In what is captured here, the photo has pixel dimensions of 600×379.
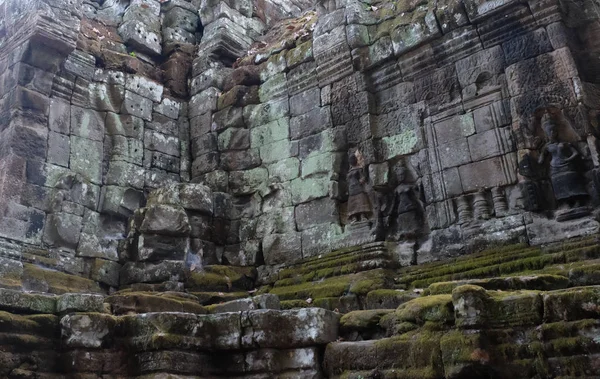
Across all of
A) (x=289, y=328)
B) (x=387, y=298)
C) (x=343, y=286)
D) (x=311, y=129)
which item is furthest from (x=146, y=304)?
(x=311, y=129)

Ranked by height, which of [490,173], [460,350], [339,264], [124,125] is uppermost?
[124,125]

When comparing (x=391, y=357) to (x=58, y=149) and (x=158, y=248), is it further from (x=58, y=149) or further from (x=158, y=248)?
(x=58, y=149)

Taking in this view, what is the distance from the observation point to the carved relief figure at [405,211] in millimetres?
8055

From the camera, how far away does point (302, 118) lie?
9.95 m

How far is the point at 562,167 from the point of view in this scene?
6965mm

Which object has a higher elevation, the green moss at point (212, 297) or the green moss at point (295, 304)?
the green moss at point (212, 297)

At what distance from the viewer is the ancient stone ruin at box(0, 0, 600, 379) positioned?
5004 millimetres

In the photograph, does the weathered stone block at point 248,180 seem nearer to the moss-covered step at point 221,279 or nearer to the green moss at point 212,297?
the moss-covered step at point 221,279

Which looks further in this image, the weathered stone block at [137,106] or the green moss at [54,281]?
the weathered stone block at [137,106]

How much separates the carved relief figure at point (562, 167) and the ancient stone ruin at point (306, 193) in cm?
3

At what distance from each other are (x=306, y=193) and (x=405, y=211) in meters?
1.85

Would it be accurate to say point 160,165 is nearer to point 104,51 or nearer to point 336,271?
point 104,51

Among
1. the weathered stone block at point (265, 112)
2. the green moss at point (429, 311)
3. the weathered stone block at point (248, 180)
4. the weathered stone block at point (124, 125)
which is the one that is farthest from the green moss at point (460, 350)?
the weathered stone block at point (124, 125)

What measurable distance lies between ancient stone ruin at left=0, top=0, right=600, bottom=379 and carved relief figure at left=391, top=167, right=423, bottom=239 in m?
0.03
